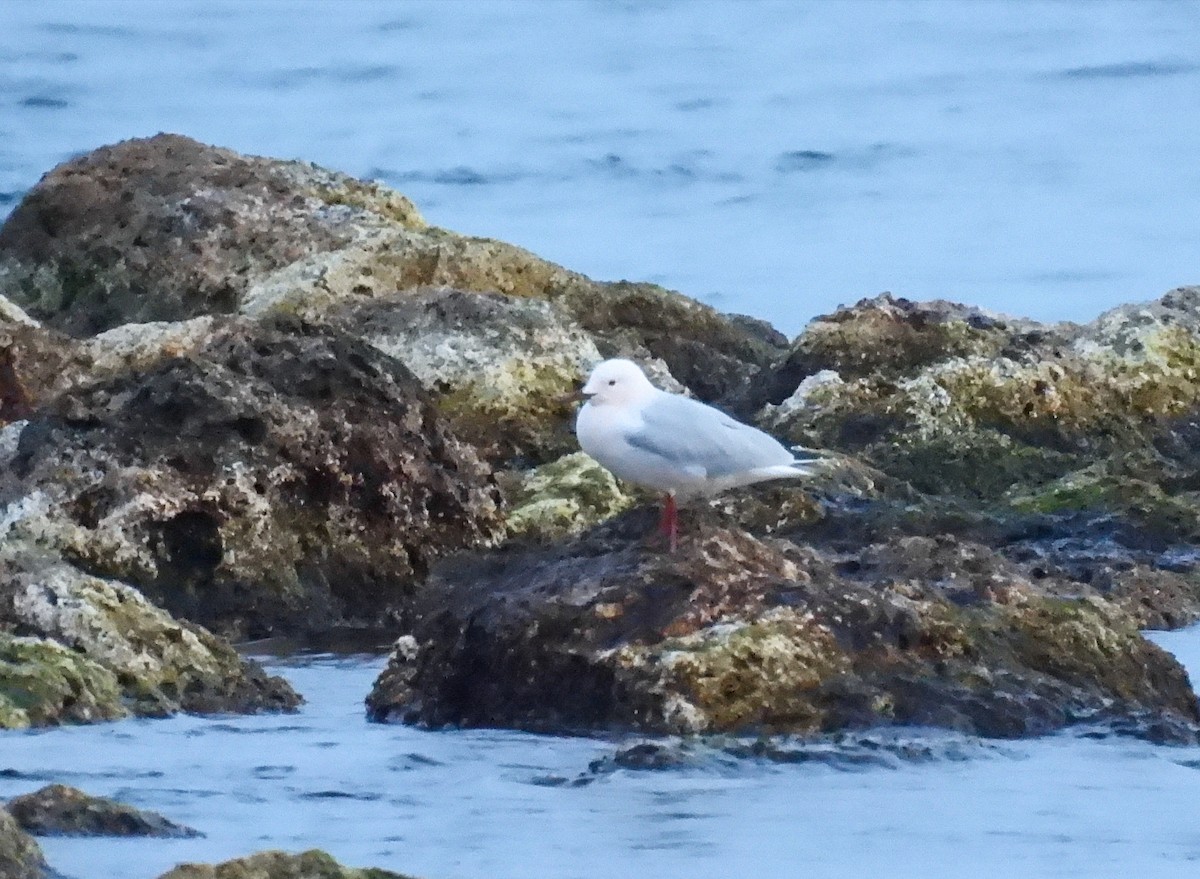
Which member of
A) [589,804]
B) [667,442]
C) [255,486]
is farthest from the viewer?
[255,486]

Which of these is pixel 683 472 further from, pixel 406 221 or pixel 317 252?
pixel 406 221

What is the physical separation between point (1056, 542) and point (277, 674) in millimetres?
3436

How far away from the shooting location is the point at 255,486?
31.9 ft

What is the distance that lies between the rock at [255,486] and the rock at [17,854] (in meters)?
3.75

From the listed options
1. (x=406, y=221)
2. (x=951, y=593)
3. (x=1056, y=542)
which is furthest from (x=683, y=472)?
(x=406, y=221)

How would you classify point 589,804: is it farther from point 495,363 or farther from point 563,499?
point 495,363

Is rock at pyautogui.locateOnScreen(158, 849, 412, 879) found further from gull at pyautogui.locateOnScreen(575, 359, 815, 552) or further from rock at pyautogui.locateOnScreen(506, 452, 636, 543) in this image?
rock at pyautogui.locateOnScreen(506, 452, 636, 543)

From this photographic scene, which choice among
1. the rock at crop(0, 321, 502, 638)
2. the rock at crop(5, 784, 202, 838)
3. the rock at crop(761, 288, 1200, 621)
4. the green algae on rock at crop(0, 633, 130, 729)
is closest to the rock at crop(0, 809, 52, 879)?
the rock at crop(5, 784, 202, 838)

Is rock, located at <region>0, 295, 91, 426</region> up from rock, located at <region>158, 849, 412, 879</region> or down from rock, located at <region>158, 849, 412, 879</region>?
up

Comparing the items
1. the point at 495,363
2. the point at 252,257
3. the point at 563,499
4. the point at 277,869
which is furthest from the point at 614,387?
the point at 252,257

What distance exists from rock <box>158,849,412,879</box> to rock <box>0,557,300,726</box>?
7.85 ft

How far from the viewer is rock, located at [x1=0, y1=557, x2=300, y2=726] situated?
767 cm

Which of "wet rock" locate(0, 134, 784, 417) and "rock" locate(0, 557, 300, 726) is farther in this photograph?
"wet rock" locate(0, 134, 784, 417)

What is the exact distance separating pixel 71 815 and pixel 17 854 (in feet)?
1.53
